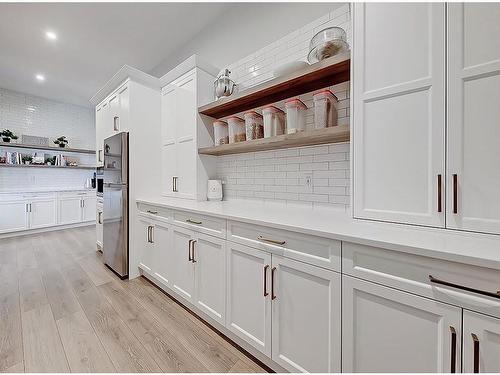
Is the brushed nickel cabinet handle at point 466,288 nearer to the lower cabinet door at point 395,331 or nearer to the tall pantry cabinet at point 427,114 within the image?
the lower cabinet door at point 395,331

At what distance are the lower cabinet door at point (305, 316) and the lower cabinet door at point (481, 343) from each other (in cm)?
44

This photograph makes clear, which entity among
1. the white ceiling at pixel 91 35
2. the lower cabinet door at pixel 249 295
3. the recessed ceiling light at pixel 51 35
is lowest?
the lower cabinet door at pixel 249 295

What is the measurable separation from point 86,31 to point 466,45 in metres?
3.87

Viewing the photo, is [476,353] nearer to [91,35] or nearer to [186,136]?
[186,136]

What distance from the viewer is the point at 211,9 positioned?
257cm

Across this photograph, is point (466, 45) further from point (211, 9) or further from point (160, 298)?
point (160, 298)

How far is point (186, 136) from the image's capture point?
2.45 m

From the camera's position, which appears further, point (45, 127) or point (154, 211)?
point (45, 127)

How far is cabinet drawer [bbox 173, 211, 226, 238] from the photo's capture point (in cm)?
158

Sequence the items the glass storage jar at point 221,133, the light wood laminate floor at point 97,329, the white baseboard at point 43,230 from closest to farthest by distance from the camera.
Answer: the light wood laminate floor at point 97,329, the glass storage jar at point 221,133, the white baseboard at point 43,230

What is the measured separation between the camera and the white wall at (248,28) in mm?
1919

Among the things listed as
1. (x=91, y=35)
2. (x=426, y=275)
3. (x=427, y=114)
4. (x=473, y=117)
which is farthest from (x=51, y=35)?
(x=426, y=275)

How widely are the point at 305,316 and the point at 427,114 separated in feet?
3.87

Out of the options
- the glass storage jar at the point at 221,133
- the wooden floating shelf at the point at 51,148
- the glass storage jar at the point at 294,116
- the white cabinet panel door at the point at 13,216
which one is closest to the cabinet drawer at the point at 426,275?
the glass storage jar at the point at 294,116
